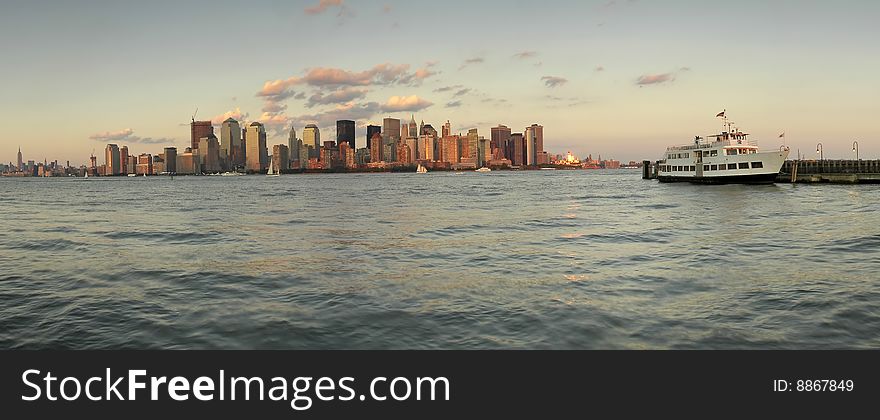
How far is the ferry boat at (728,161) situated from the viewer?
94.8m

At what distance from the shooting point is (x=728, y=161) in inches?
3890

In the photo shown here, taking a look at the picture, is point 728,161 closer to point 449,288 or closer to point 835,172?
point 835,172

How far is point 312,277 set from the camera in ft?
74.3

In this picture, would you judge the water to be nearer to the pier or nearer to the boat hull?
the boat hull

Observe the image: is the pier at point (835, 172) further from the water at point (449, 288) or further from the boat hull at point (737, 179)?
the water at point (449, 288)

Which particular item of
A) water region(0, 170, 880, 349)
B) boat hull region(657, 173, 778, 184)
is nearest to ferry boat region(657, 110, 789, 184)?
boat hull region(657, 173, 778, 184)

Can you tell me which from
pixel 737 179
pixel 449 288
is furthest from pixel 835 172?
pixel 449 288

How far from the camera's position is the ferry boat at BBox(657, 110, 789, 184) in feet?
311

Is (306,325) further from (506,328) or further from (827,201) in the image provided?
(827,201)

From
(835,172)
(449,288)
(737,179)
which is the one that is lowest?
(449,288)

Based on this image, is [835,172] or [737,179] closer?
[737,179]

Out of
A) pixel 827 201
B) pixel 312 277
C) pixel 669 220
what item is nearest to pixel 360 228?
pixel 312 277
